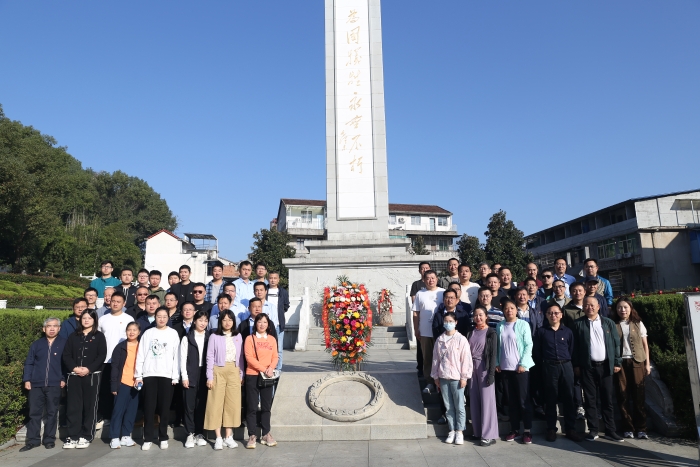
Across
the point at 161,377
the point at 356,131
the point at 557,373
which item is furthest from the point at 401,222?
the point at 161,377

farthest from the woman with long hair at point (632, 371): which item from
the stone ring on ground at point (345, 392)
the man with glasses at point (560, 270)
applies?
the stone ring on ground at point (345, 392)

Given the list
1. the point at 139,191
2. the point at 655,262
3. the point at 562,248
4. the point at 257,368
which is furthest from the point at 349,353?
the point at 139,191

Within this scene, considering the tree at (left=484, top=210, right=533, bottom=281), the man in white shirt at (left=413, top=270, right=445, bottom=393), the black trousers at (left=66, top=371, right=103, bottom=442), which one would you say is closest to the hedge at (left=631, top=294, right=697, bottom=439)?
the man in white shirt at (left=413, top=270, right=445, bottom=393)

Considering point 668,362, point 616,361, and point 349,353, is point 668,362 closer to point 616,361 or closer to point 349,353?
point 616,361

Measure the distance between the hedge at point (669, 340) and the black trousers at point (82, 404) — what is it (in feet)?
20.9

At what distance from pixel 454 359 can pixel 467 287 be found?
157 cm

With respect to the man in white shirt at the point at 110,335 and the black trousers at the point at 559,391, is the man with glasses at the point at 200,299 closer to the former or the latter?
the man in white shirt at the point at 110,335

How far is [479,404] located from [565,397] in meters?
0.91

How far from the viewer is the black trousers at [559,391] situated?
5375 millimetres

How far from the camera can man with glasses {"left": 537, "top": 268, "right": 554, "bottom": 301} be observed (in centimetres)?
681

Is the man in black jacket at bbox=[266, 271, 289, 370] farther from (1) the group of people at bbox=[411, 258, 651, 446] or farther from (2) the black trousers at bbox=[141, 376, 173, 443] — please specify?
(1) the group of people at bbox=[411, 258, 651, 446]

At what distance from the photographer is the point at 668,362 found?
5.71 metres

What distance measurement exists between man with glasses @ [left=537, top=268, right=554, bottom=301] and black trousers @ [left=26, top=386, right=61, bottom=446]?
6.05 m

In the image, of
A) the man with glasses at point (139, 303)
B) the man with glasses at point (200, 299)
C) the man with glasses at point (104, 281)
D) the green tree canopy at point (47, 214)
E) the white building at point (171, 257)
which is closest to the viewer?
the man with glasses at point (200, 299)
